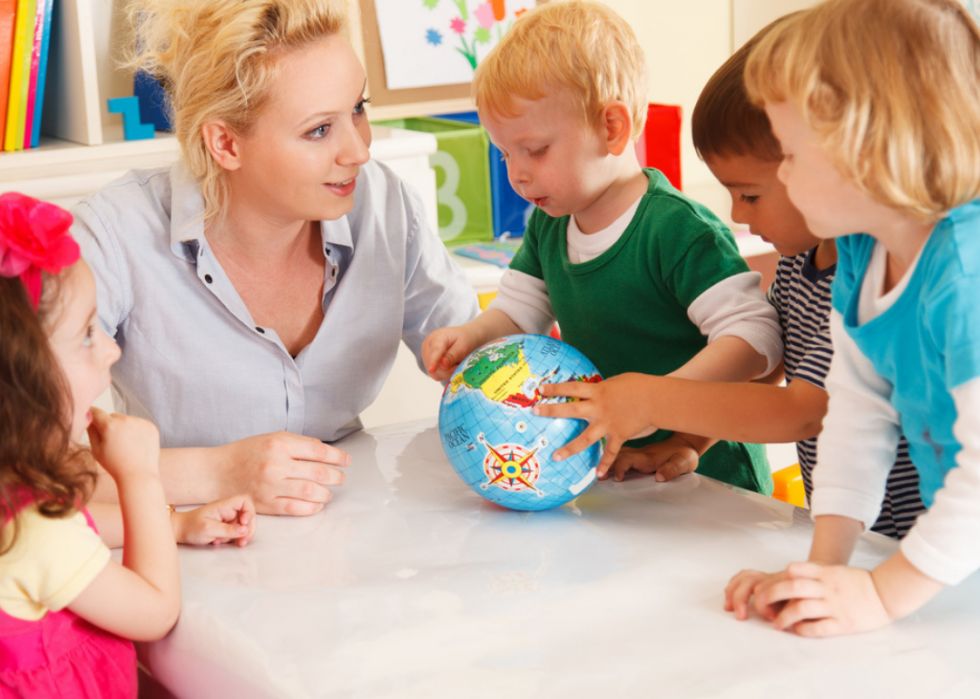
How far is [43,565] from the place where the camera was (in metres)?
0.82

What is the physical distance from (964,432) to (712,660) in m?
0.26

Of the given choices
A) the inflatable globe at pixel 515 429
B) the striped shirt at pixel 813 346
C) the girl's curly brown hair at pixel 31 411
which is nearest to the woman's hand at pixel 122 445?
the girl's curly brown hair at pixel 31 411

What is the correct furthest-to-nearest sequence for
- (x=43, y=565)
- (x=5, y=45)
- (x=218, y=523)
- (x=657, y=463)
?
(x=5, y=45) < (x=657, y=463) < (x=218, y=523) < (x=43, y=565)

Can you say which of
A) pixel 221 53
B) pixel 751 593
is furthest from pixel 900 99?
pixel 221 53

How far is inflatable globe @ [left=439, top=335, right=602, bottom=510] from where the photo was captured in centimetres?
100

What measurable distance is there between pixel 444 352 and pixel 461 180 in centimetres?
148

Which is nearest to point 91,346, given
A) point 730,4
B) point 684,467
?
point 684,467

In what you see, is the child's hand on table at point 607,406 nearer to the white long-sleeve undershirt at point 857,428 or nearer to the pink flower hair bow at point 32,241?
the white long-sleeve undershirt at point 857,428

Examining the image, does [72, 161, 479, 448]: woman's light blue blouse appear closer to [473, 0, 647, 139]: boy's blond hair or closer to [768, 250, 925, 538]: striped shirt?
[473, 0, 647, 139]: boy's blond hair

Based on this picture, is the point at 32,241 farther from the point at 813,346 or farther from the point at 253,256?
the point at 813,346

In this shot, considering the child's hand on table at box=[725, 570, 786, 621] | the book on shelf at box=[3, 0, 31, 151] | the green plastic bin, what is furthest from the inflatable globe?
the green plastic bin

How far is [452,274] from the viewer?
5.14 feet

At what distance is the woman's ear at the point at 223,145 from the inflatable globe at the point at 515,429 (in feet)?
1.62

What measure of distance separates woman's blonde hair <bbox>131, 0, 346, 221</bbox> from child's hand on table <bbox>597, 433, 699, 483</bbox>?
2.17 feet
